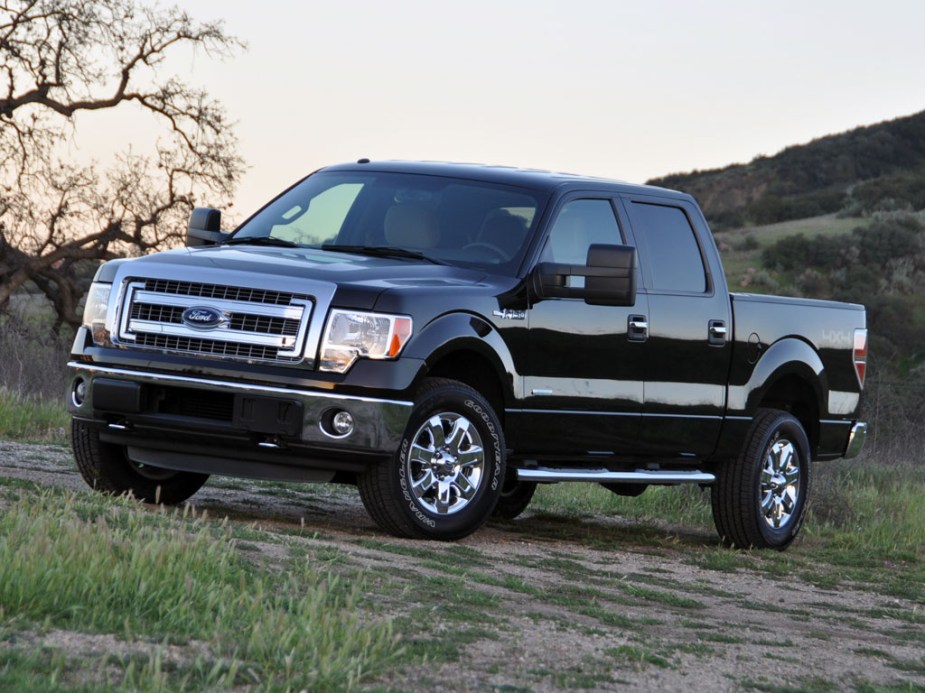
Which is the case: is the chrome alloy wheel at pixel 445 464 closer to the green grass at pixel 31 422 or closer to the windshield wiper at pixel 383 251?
the windshield wiper at pixel 383 251

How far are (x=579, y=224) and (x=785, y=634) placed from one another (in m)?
3.09

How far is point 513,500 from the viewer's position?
36.1ft

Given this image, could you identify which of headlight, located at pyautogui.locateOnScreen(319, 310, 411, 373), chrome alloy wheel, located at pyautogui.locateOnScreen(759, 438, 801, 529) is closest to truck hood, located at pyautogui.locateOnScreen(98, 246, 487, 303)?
headlight, located at pyautogui.locateOnScreen(319, 310, 411, 373)

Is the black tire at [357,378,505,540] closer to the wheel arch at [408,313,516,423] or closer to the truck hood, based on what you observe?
the wheel arch at [408,313,516,423]

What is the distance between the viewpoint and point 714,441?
10023 millimetres

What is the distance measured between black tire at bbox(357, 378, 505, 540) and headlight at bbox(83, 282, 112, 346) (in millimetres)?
1513

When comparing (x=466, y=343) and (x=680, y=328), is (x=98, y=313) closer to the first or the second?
(x=466, y=343)

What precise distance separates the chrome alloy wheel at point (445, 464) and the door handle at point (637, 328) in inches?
56.3

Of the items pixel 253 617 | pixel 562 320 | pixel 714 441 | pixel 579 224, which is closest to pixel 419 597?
pixel 253 617

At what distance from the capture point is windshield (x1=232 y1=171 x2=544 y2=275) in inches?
348

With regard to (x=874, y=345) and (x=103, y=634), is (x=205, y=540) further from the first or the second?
(x=874, y=345)

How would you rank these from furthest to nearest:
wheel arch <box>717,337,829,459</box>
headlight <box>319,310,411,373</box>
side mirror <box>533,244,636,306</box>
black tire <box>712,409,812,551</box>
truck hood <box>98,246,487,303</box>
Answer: black tire <box>712,409,812,551</box> → wheel arch <box>717,337,829,459</box> → side mirror <box>533,244,636,306</box> → truck hood <box>98,246,487,303</box> → headlight <box>319,310,411,373</box>

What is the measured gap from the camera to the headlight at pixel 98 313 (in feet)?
27.1

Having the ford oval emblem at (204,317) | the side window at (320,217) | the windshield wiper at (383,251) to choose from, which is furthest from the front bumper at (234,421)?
the side window at (320,217)
